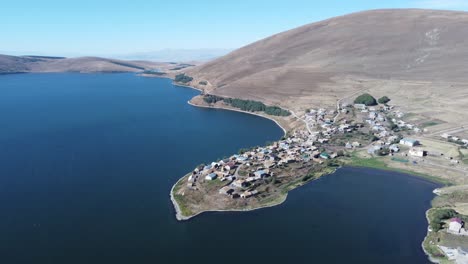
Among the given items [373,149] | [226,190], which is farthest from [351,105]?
[226,190]

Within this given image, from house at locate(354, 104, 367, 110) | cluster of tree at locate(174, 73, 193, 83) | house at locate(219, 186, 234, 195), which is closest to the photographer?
house at locate(219, 186, 234, 195)

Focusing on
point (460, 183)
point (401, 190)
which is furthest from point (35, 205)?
point (460, 183)

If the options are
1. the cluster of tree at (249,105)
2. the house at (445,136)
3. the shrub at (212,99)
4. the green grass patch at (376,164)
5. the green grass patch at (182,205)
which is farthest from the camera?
the shrub at (212,99)

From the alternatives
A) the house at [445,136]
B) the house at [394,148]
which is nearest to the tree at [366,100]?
the house at [445,136]

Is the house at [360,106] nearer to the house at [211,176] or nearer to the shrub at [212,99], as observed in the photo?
the shrub at [212,99]

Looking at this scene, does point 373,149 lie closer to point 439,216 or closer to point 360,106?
point 439,216

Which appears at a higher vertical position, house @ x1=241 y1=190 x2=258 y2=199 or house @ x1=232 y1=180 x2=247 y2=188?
house @ x1=232 y1=180 x2=247 y2=188

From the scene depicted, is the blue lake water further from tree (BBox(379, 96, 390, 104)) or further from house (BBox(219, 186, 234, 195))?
tree (BBox(379, 96, 390, 104))

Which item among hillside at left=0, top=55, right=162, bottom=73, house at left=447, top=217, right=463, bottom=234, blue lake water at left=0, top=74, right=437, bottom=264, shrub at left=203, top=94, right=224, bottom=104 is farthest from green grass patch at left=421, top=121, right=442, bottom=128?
hillside at left=0, top=55, right=162, bottom=73
